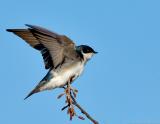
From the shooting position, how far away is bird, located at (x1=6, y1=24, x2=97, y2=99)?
608 centimetres

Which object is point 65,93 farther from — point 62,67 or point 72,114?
point 62,67

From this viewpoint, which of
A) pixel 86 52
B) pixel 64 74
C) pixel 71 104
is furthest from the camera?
pixel 86 52

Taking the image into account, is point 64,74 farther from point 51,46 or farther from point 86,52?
point 86,52

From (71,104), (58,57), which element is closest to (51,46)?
(58,57)

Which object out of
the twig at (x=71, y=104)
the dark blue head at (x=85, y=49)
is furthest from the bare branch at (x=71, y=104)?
the dark blue head at (x=85, y=49)

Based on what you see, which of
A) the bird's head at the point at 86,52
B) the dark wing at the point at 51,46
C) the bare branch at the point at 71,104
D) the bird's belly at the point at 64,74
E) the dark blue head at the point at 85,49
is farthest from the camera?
the dark blue head at the point at 85,49

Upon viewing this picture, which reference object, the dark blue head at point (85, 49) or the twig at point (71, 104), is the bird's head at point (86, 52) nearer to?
the dark blue head at point (85, 49)

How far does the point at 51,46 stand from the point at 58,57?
1.42ft

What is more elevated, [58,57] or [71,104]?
[58,57]

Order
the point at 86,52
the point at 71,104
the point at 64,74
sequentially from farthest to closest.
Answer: the point at 86,52 < the point at 64,74 < the point at 71,104

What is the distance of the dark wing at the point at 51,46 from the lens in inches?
229

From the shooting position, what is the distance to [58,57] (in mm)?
6621

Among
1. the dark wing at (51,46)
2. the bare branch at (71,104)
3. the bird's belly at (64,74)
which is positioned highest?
the dark wing at (51,46)

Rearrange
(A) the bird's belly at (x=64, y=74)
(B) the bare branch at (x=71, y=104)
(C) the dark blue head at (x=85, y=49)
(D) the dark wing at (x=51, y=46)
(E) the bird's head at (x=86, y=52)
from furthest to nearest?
(C) the dark blue head at (x=85, y=49) < (E) the bird's head at (x=86, y=52) < (A) the bird's belly at (x=64, y=74) < (D) the dark wing at (x=51, y=46) < (B) the bare branch at (x=71, y=104)
